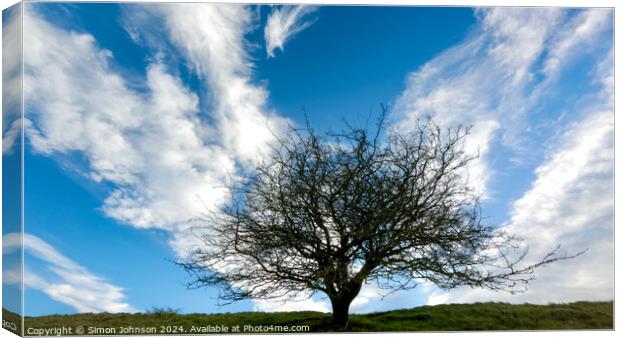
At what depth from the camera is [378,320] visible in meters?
11.5

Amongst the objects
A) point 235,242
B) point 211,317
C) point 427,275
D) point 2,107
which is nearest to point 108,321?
point 211,317

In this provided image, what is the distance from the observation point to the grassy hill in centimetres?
995

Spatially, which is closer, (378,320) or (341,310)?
(341,310)

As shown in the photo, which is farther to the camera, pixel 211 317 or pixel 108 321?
pixel 211 317

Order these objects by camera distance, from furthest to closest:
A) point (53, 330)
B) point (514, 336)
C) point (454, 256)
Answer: point (454, 256), point (514, 336), point (53, 330)

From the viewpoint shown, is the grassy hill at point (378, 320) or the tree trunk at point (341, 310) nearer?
the grassy hill at point (378, 320)

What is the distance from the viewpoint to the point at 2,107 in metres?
9.99

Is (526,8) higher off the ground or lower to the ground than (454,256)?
higher

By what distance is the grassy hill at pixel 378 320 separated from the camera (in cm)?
995

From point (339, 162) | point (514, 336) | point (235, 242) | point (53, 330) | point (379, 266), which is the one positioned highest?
point (339, 162)

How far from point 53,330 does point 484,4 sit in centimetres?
1023

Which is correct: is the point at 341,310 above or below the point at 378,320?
above

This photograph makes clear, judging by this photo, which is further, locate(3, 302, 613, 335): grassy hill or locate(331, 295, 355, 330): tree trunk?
locate(331, 295, 355, 330): tree trunk

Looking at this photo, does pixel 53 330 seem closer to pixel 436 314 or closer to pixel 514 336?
pixel 436 314
